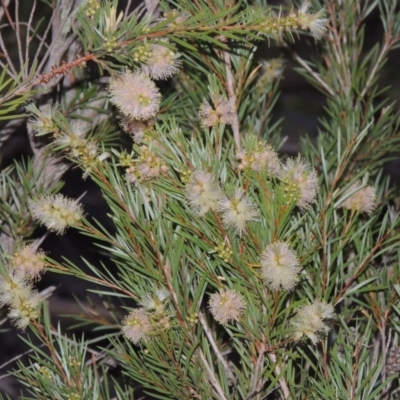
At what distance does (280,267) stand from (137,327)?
0.29 ft

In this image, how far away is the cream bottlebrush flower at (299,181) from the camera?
36 centimetres

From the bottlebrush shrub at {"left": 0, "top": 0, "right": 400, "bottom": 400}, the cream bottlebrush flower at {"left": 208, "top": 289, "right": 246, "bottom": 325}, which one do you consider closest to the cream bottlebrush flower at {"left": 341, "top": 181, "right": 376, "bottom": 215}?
the bottlebrush shrub at {"left": 0, "top": 0, "right": 400, "bottom": 400}

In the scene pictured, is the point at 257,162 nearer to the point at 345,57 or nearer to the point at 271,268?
the point at 271,268

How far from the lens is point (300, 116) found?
150 cm

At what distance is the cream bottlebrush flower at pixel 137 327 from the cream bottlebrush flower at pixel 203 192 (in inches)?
2.6

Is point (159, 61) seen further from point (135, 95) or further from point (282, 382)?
point (282, 382)

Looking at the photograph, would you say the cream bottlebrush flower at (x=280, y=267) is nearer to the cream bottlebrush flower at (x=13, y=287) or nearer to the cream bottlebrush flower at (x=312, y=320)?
the cream bottlebrush flower at (x=312, y=320)

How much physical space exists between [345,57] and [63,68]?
0.31m

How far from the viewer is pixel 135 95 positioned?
1.18ft

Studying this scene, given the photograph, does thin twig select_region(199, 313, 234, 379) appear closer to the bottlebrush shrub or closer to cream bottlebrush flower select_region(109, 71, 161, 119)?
the bottlebrush shrub

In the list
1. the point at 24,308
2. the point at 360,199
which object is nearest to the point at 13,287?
the point at 24,308

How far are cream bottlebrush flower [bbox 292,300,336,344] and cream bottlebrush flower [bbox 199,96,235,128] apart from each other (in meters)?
0.12

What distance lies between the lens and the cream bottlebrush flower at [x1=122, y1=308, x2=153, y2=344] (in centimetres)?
36

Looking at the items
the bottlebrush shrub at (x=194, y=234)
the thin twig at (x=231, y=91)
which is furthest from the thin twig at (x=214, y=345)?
the thin twig at (x=231, y=91)
